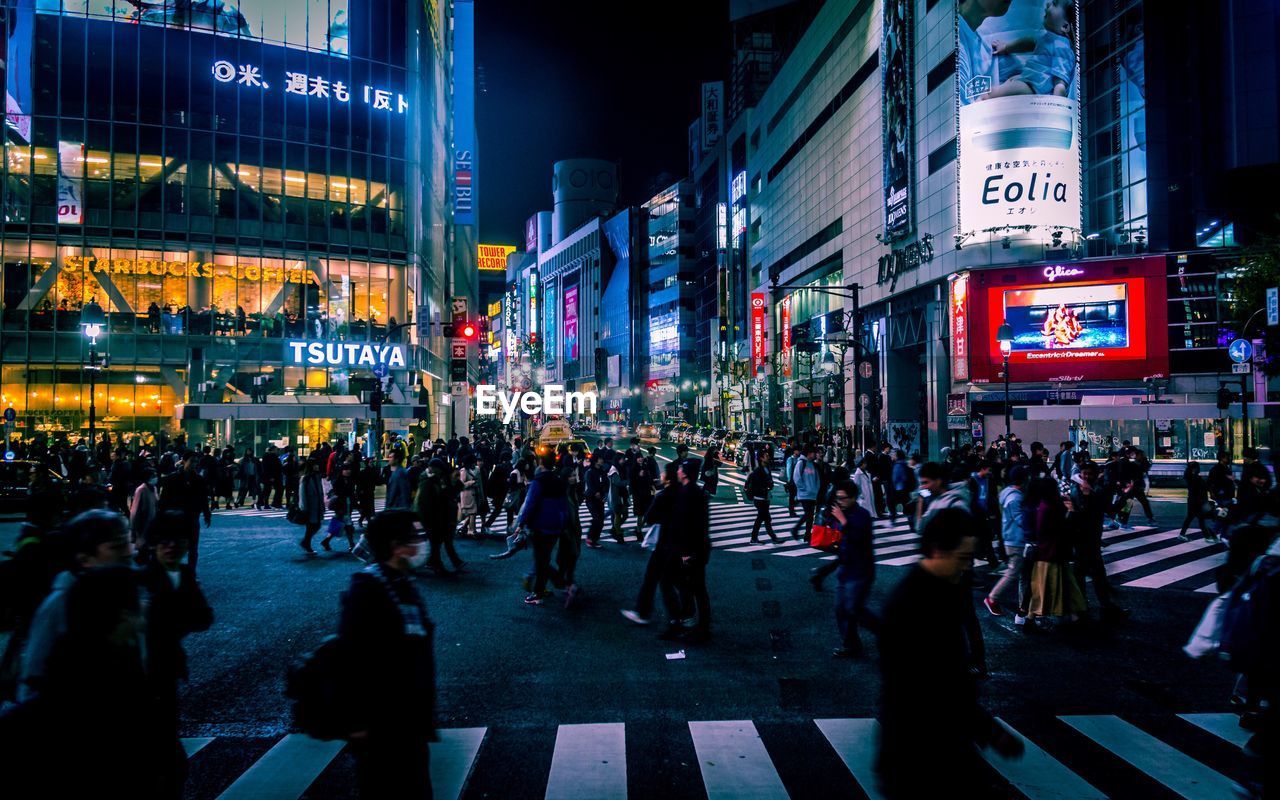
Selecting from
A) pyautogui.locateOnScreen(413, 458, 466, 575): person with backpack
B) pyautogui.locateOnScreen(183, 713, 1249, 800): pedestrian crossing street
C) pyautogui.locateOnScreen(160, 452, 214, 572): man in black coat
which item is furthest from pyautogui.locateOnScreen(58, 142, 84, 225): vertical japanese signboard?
pyautogui.locateOnScreen(183, 713, 1249, 800): pedestrian crossing street

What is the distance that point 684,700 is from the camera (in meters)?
6.89

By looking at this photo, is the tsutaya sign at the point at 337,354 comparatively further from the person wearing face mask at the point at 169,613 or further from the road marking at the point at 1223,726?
the road marking at the point at 1223,726

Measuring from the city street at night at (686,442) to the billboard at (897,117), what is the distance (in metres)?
0.25

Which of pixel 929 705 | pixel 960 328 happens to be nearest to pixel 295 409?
pixel 960 328

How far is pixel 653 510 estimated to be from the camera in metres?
9.83

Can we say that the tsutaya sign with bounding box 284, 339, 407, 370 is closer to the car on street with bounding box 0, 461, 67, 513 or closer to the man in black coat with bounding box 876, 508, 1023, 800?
the car on street with bounding box 0, 461, 67, 513

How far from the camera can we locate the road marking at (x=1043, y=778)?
5016mm

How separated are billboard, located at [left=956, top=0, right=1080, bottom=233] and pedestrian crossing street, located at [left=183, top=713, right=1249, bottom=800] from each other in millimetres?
38252

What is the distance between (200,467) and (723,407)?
242ft

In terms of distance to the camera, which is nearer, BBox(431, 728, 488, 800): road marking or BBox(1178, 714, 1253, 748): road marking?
BBox(431, 728, 488, 800): road marking

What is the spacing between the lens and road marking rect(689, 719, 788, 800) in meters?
5.07

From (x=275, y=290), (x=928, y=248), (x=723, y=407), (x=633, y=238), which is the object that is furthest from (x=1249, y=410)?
(x=633, y=238)

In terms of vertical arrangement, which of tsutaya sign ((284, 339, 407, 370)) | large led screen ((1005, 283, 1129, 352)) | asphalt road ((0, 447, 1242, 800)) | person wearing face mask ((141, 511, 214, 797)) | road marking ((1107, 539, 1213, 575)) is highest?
large led screen ((1005, 283, 1129, 352))

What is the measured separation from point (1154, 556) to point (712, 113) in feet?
332
